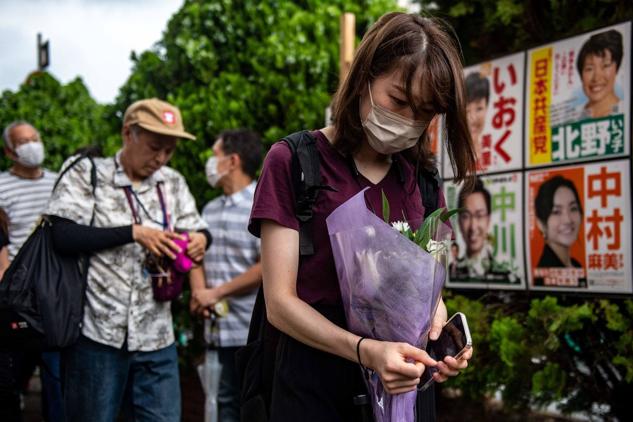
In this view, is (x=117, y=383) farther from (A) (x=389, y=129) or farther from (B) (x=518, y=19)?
(B) (x=518, y=19)

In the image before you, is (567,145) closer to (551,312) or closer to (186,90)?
(551,312)

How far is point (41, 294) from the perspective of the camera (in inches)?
145

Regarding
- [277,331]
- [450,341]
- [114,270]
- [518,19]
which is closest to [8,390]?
[114,270]

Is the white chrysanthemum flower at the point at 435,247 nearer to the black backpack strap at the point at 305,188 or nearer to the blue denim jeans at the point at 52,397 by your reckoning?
the black backpack strap at the point at 305,188

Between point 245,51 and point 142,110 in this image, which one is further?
point 245,51

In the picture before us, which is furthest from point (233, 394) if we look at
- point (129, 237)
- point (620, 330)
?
point (620, 330)

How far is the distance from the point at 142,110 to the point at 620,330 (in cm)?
257

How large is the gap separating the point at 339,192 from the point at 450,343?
512 millimetres

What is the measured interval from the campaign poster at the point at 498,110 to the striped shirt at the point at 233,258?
1.28m

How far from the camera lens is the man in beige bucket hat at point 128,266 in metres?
3.71

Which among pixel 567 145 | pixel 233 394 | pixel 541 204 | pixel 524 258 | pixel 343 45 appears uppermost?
pixel 343 45

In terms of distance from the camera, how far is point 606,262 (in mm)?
3785

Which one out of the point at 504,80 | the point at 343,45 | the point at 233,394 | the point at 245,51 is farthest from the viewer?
the point at 245,51

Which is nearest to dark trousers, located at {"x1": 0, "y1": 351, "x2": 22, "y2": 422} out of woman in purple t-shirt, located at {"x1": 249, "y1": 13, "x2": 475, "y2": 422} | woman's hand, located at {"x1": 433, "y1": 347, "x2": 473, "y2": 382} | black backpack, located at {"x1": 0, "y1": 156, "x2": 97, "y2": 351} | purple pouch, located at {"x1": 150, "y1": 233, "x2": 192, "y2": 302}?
black backpack, located at {"x1": 0, "y1": 156, "x2": 97, "y2": 351}
